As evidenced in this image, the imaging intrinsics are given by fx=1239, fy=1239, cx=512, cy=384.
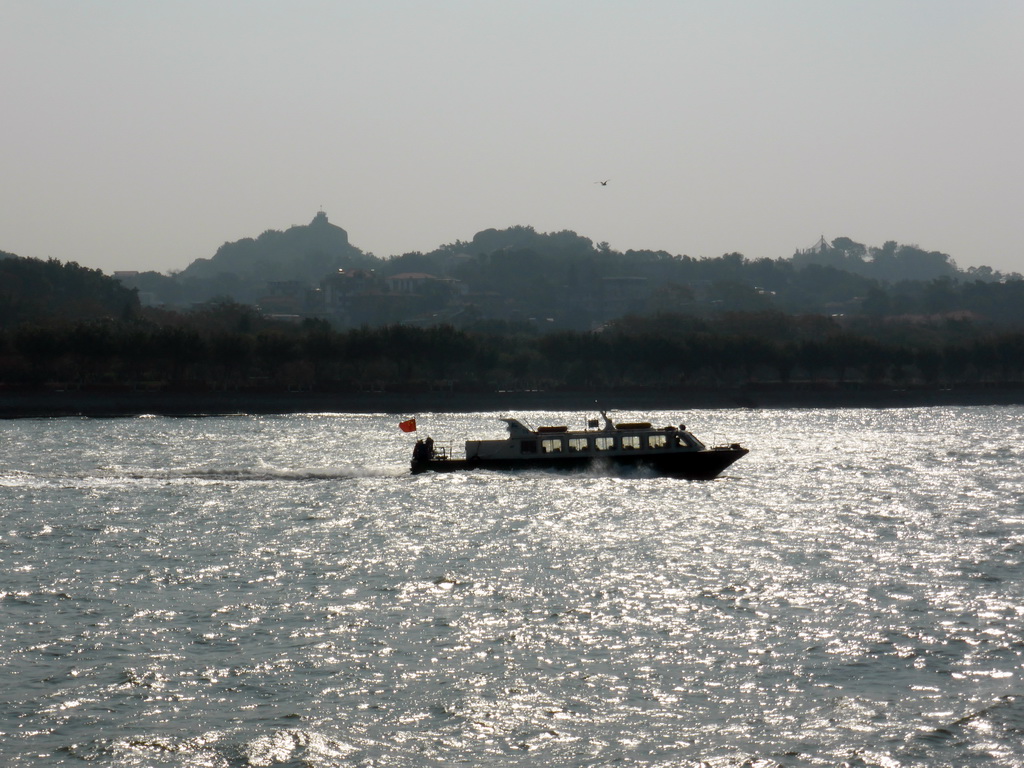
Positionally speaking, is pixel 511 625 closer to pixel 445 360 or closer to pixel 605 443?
pixel 605 443

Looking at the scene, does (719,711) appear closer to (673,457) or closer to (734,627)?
(734,627)

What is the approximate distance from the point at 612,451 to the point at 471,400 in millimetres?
83252

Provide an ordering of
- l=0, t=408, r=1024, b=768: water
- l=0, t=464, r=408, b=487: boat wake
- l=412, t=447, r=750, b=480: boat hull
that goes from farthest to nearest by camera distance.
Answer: l=0, t=464, r=408, b=487: boat wake, l=412, t=447, r=750, b=480: boat hull, l=0, t=408, r=1024, b=768: water

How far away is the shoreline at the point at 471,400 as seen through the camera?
5212 inches

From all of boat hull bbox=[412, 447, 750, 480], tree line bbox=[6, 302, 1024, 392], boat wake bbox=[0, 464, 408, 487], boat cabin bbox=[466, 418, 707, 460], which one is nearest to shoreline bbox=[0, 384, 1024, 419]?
tree line bbox=[6, 302, 1024, 392]

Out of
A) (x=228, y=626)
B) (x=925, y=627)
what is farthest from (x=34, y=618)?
(x=925, y=627)

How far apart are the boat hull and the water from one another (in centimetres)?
148

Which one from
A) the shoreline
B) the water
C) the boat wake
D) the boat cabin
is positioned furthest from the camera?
the shoreline

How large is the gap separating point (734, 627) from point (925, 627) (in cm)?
431

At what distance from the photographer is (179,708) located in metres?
21.7

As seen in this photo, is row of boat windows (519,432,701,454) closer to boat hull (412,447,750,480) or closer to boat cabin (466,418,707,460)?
boat cabin (466,418,707,460)

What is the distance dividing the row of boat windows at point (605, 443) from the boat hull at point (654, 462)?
401 mm

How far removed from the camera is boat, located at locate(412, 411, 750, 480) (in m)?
60.2

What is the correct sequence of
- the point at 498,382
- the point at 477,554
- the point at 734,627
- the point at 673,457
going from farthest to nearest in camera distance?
the point at 498,382 → the point at 673,457 → the point at 477,554 → the point at 734,627
